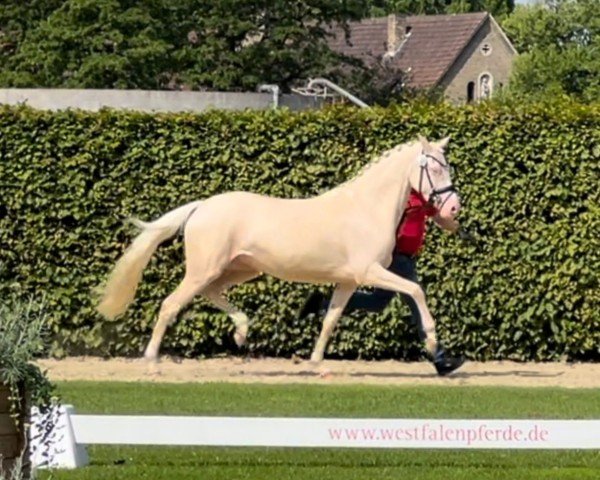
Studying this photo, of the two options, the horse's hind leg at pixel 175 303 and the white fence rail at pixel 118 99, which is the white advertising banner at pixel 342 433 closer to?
the horse's hind leg at pixel 175 303

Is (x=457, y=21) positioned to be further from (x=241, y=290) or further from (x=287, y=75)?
(x=241, y=290)

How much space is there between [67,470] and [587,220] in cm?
827

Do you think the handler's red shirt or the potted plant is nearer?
the potted plant

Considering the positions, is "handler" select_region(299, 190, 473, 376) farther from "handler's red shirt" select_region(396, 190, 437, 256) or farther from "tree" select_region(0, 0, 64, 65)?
"tree" select_region(0, 0, 64, 65)

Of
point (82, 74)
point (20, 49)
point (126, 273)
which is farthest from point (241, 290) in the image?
point (20, 49)

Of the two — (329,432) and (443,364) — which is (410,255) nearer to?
(443,364)

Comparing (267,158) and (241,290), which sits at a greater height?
(267,158)

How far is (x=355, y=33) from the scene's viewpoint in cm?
6462

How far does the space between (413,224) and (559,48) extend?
3879cm

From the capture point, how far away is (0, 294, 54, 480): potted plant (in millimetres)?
6246

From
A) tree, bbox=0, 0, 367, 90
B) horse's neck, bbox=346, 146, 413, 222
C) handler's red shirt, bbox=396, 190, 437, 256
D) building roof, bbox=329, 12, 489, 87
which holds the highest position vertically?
horse's neck, bbox=346, 146, 413, 222

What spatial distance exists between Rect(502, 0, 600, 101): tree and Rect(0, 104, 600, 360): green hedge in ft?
91.0

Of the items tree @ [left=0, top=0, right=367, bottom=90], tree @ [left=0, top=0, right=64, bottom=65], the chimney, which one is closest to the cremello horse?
tree @ [left=0, top=0, right=367, bottom=90]

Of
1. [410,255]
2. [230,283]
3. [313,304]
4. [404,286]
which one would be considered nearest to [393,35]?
[313,304]
